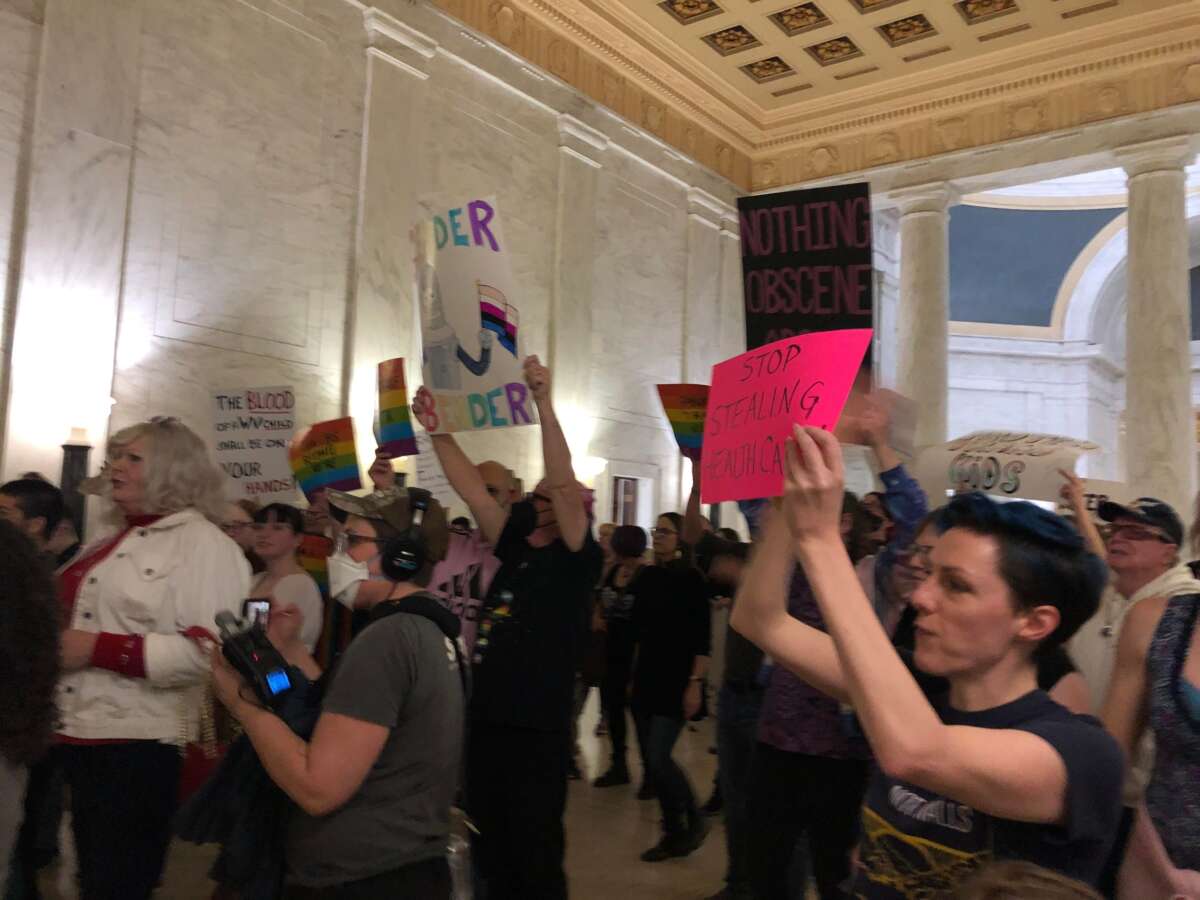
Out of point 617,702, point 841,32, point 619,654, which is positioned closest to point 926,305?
point 841,32

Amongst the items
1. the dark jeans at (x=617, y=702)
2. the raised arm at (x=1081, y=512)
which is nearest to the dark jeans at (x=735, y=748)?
the raised arm at (x=1081, y=512)

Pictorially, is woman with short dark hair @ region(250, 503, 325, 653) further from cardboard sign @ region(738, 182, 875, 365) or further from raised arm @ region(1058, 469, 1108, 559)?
raised arm @ region(1058, 469, 1108, 559)

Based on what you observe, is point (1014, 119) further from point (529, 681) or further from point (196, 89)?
point (529, 681)

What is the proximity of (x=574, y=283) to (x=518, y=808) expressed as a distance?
10908 millimetres

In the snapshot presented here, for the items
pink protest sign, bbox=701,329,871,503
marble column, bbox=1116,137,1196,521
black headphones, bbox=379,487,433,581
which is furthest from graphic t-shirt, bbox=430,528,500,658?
marble column, bbox=1116,137,1196,521

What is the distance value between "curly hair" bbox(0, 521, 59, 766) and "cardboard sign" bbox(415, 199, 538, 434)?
2223mm

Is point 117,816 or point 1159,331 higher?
point 1159,331

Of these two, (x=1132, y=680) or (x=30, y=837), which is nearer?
(x=1132, y=680)

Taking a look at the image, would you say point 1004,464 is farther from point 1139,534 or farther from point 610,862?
point 1139,534

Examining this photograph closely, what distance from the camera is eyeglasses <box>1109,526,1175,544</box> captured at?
10.8 ft

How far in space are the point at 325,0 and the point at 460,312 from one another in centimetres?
796

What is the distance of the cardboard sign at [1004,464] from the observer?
8.75 meters

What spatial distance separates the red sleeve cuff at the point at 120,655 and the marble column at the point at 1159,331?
44.3 feet

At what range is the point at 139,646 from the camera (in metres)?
2.79
